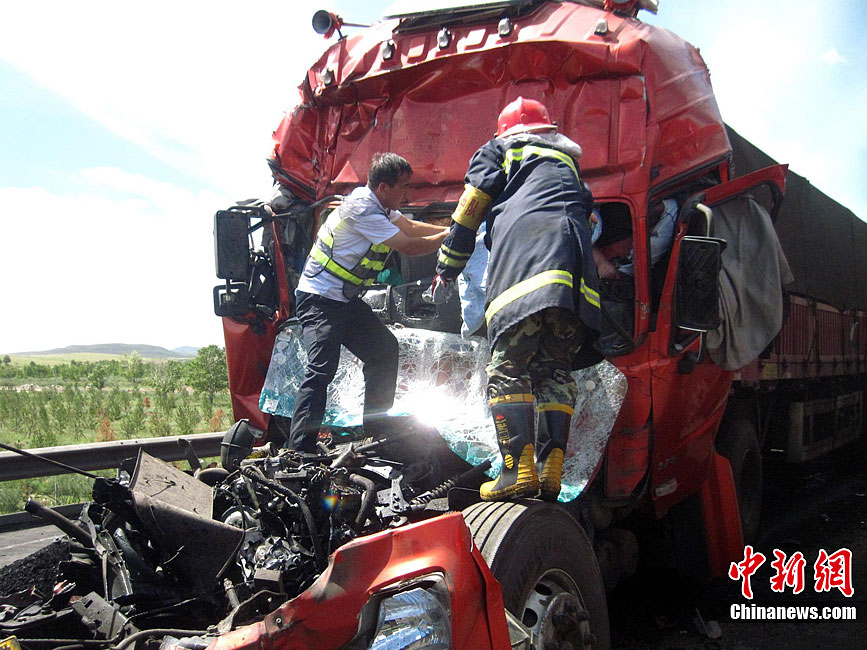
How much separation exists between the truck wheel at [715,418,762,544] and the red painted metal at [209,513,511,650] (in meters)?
3.07

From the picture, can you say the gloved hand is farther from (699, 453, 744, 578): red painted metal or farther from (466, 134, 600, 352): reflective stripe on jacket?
(699, 453, 744, 578): red painted metal

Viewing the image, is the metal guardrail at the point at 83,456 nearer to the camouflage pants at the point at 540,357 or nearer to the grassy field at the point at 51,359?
the camouflage pants at the point at 540,357

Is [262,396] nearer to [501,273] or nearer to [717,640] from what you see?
[501,273]

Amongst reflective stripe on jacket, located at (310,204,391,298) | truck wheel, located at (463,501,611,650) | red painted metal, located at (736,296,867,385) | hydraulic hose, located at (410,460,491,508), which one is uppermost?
reflective stripe on jacket, located at (310,204,391,298)

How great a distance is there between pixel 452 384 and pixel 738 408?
267 centimetres

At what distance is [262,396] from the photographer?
3.77 meters

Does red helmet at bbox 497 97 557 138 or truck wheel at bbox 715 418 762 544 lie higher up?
red helmet at bbox 497 97 557 138

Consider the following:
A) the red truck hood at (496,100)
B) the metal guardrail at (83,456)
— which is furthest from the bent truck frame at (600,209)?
the metal guardrail at (83,456)

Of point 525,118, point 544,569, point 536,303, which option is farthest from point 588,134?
point 544,569

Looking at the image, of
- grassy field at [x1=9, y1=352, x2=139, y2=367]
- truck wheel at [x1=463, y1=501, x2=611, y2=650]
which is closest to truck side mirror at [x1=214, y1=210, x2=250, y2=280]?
truck wheel at [x1=463, y1=501, x2=611, y2=650]

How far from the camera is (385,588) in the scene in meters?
1.80

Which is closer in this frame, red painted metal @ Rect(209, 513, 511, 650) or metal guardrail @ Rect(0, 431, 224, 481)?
red painted metal @ Rect(209, 513, 511, 650)

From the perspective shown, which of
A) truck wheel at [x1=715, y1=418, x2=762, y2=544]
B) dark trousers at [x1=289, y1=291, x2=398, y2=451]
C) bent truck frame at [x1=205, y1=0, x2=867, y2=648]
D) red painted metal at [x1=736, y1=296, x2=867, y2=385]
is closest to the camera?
bent truck frame at [x1=205, y1=0, x2=867, y2=648]

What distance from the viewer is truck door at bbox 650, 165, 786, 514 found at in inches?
128
